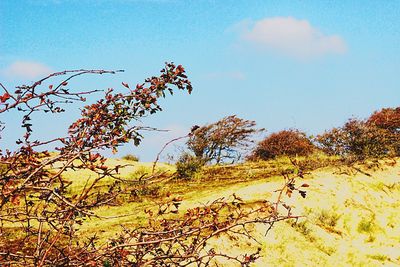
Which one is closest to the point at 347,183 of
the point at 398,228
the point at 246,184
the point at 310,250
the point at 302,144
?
the point at 398,228

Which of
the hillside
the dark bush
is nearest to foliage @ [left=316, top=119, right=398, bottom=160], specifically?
the dark bush

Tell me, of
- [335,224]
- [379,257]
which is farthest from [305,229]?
[379,257]

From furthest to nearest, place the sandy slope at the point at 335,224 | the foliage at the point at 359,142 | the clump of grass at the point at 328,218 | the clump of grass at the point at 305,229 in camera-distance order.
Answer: the foliage at the point at 359,142 → the clump of grass at the point at 328,218 → the clump of grass at the point at 305,229 → the sandy slope at the point at 335,224

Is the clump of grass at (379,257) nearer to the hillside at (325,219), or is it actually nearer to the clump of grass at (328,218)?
the hillside at (325,219)

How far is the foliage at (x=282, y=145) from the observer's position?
1530cm

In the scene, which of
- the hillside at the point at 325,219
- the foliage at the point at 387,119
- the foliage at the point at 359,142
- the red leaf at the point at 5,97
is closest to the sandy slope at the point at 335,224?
the hillside at the point at 325,219

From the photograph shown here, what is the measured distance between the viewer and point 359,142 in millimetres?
10648

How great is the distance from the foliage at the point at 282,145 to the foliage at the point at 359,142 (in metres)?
2.70

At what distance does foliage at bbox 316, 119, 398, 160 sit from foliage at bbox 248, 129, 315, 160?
8.86ft

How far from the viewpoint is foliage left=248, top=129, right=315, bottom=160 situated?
15.3 metres

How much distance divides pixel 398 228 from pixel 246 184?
2883 mm

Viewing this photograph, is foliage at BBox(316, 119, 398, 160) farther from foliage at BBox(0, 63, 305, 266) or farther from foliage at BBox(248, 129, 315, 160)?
foliage at BBox(0, 63, 305, 266)

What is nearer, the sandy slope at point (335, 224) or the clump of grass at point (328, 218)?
the sandy slope at point (335, 224)

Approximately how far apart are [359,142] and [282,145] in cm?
552
